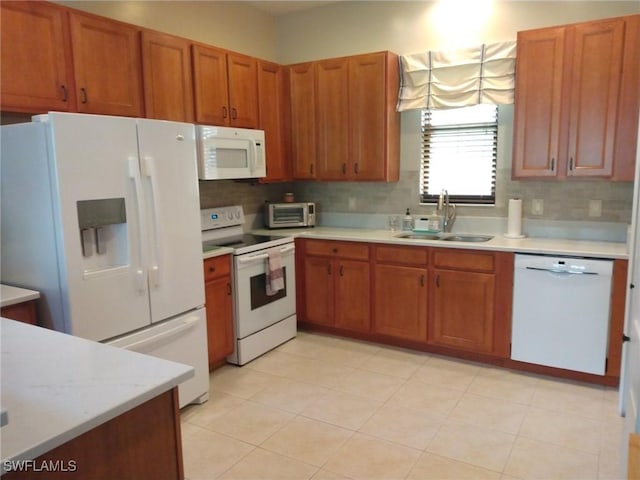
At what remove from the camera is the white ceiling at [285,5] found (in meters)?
4.24

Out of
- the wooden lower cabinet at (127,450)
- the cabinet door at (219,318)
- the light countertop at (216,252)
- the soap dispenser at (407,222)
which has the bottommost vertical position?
the cabinet door at (219,318)

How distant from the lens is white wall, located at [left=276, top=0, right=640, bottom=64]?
11.3 ft

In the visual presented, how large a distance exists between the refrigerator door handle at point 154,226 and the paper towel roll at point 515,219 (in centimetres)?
249

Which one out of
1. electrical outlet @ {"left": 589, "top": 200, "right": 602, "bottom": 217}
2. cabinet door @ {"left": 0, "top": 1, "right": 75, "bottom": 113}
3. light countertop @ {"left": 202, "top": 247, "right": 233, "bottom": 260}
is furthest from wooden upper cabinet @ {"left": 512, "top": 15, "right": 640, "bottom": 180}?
cabinet door @ {"left": 0, "top": 1, "right": 75, "bottom": 113}

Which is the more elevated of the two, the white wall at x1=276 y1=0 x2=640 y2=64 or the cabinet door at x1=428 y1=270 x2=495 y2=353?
the white wall at x1=276 y1=0 x2=640 y2=64

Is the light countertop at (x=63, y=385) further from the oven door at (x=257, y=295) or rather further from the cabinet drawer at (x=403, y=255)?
the cabinet drawer at (x=403, y=255)

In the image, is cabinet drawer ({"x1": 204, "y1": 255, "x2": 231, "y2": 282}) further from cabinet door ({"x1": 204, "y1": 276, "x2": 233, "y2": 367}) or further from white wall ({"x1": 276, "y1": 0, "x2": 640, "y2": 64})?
white wall ({"x1": 276, "y1": 0, "x2": 640, "y2": 64})

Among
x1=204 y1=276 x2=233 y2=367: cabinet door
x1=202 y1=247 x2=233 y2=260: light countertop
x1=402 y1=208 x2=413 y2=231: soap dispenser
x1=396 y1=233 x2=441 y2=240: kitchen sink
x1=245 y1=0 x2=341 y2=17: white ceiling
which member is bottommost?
x1=204 y1=276 x2=233 y2=367: cabinet door

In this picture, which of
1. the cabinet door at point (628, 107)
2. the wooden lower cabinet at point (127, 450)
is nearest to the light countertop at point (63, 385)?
the wooden lower cabinet at point (127, 450)

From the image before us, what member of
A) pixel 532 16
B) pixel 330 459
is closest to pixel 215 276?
pixel 330 459

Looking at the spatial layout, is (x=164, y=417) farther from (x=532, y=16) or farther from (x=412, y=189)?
(x=532, y=16)

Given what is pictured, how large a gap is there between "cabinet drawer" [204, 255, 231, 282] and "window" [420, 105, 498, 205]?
177 centimetres

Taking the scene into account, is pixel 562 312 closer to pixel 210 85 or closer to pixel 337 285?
pixel 337 285

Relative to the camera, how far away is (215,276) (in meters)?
3.30
